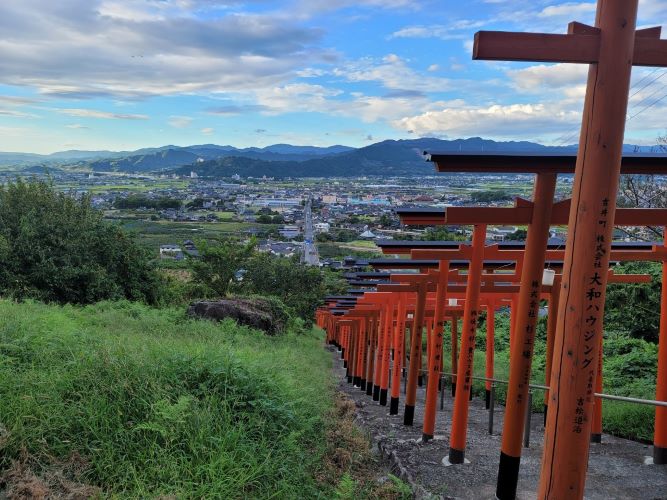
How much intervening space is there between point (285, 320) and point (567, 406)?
59.3 feet

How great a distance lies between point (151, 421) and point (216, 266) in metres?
22.2

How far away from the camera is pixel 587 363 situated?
12.3ft

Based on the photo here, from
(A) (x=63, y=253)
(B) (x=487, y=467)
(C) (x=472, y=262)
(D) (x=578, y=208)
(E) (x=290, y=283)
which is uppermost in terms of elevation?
(D) (x=578, y=208)

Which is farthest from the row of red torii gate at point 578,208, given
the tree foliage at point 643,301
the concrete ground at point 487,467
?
the tree foliage at point 643,301

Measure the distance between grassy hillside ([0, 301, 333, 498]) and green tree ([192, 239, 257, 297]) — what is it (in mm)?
19535

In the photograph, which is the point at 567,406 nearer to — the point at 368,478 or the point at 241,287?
the point at 368,478

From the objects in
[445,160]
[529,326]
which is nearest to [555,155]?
[445,160]

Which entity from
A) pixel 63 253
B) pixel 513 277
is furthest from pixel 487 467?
pixel 63 253

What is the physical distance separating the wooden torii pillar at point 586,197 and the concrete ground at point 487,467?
2.04m

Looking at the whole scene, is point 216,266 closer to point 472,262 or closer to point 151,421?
point 472,262

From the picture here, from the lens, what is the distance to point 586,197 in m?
3.70

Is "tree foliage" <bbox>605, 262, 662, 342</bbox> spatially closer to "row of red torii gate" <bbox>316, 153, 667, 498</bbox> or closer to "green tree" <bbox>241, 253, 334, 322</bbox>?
"row of red torii gate" <bbox>316, 153, 667, 498</bbox>

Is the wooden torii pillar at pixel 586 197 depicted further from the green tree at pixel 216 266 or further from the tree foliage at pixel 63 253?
the green tree at pixel 216 266

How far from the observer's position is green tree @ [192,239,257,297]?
26.5 m
